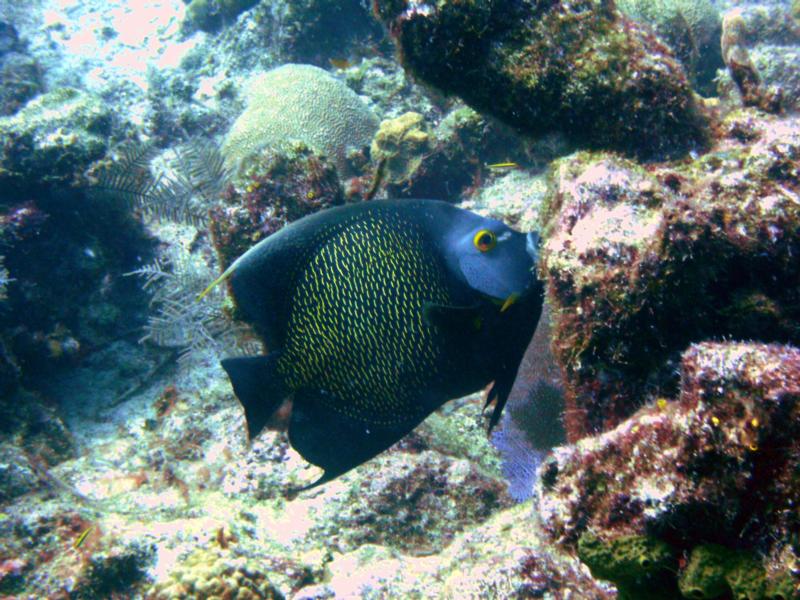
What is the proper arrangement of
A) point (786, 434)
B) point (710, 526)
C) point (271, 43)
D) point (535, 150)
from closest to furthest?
point (786, 434), point (710, 526), point (535, 150), point (271, 43)

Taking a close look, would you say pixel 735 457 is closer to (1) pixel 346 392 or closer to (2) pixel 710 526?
(2) pixel 710 526

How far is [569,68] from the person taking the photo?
2605 mm

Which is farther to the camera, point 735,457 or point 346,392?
point 346,392

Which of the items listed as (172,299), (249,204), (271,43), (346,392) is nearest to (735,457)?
(346,392)

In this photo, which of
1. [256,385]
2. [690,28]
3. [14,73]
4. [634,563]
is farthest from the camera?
[14,73]

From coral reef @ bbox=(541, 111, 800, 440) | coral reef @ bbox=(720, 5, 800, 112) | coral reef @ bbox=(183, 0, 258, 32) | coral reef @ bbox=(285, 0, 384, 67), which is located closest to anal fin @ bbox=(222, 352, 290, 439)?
coral reef @ bbox=(541, 111, 800, 440)

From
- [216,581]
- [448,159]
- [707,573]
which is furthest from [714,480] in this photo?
[448,159]

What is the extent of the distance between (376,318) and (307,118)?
226 inches

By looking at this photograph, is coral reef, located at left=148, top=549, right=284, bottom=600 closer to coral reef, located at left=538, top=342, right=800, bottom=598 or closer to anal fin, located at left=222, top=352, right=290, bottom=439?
anal fin, located at left=222, top=352, right=290, bottom=439

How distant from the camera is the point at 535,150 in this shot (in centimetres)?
310

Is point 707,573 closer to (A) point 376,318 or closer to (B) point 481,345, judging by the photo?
(B) point 481,345

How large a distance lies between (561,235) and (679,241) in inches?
16.8

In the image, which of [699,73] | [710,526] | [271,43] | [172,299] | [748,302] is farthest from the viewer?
[271,43]

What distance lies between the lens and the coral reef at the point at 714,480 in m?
1.37
